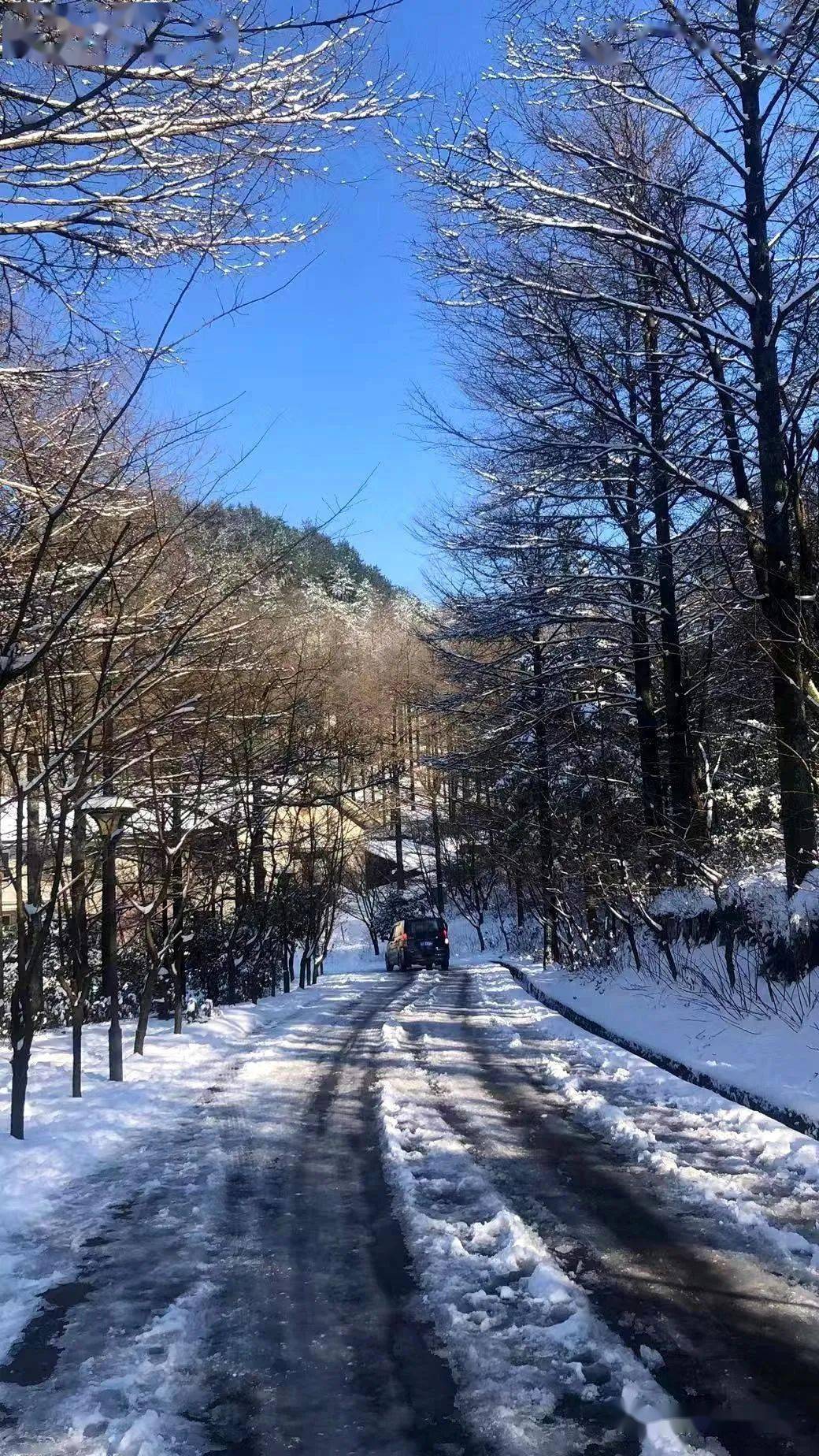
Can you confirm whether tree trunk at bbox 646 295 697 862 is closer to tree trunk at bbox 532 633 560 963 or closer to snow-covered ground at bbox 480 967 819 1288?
tree trunk at bbox 532 633 560 963

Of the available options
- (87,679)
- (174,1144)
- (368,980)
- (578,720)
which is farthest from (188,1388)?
(368,980)

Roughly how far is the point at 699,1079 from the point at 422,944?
25224mm

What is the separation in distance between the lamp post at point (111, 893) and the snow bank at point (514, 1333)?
14.8 feet

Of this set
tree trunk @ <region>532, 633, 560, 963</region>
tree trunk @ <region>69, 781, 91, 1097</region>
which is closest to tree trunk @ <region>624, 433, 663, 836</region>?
tree trunk @ <region>532, 633, 560, 963</region>

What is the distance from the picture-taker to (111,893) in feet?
34.4

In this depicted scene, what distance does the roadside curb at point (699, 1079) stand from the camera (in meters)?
6.71

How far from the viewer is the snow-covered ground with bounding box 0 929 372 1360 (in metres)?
5.15

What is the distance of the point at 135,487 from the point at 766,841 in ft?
33.0

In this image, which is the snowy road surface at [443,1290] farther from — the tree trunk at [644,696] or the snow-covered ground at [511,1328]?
the tree trunk at [644,696]

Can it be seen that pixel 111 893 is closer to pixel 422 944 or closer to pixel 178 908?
pixel 178 908

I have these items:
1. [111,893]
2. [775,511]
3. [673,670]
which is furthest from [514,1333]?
[673,670]

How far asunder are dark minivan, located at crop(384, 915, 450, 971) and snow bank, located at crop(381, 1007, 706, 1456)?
89.6 feet

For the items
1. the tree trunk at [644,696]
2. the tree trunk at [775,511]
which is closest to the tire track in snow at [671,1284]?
the tree trunk at [775,511]

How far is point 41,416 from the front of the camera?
786cm
